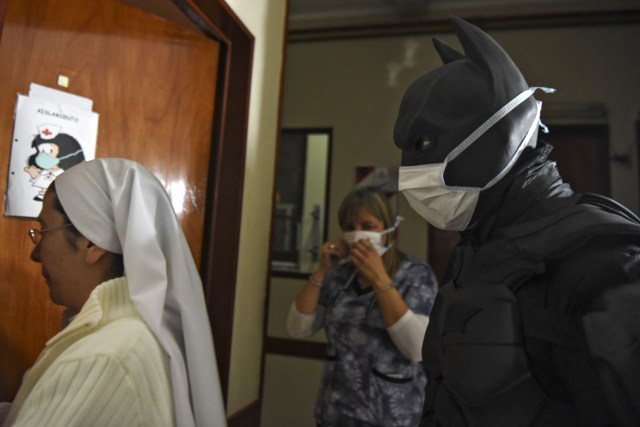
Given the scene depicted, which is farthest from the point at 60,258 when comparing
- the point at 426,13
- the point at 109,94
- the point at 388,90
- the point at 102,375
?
the point at 426,13

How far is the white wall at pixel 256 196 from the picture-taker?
1.99 metres

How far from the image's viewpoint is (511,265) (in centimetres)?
80

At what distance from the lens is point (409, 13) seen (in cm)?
345

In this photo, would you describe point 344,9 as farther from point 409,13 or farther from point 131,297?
point 131,297

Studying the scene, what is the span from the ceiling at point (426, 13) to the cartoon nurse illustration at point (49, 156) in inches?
105

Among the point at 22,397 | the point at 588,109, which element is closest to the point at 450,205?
the point at 22,397

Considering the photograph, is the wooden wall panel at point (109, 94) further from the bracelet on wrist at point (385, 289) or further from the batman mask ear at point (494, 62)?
the batman mask ear at point (494, 62)

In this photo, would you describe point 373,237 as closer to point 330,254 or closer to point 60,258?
point 330,254

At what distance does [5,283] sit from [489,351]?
1265 mm

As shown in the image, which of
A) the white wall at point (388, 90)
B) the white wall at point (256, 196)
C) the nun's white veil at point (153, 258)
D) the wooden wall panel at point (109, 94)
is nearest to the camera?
the nun's white veil at point (153, 258)

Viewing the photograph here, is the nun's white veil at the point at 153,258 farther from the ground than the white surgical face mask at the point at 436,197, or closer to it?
closer to it

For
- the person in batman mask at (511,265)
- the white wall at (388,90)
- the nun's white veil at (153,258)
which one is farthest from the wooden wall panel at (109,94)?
the white wall at (388,90)

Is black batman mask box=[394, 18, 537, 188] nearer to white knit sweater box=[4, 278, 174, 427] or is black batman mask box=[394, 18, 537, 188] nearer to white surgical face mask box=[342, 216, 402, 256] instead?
white knit sweater box=[4, 278, 174, 427]

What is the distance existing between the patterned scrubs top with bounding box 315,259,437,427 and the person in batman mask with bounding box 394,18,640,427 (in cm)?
64
